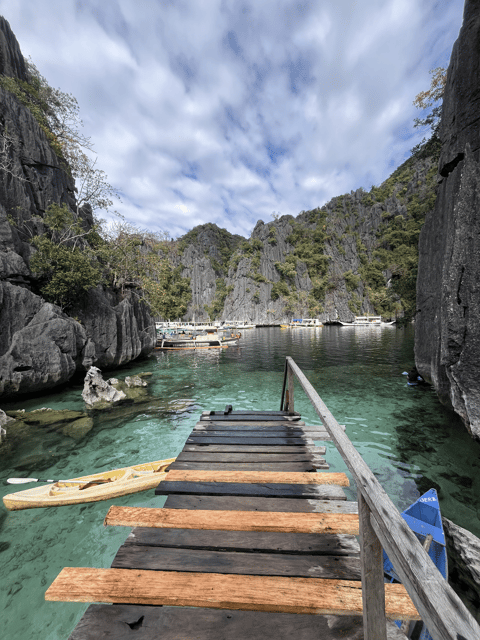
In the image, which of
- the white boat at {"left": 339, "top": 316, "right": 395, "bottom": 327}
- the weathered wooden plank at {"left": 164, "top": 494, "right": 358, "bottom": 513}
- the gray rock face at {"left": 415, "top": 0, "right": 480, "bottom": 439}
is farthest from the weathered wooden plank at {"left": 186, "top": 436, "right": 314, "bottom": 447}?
the white boat at {"left": 339, "top": 316, "right": 395, "bottom": 327}

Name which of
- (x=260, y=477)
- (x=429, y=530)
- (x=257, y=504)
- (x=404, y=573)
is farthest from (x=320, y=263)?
(x=404, y=573)

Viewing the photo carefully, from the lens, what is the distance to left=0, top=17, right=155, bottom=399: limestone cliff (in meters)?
11.5

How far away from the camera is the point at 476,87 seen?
7.14 meters

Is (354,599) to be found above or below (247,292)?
below

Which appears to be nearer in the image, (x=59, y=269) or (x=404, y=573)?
(x=404, y=573)

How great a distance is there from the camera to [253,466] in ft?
12.3

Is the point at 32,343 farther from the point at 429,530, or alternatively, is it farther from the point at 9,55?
the point at 9,55

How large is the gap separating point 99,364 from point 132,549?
1598 cm

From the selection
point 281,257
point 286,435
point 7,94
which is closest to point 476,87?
point 286,435

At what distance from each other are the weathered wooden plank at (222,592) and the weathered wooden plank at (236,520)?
48 centimetres

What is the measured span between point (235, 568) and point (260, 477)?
1274mm

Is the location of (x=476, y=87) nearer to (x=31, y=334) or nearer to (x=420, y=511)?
(x=420, y=511)

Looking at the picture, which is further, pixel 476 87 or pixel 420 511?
pixel 476 87

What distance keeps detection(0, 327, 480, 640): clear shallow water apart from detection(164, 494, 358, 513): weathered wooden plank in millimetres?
2454
